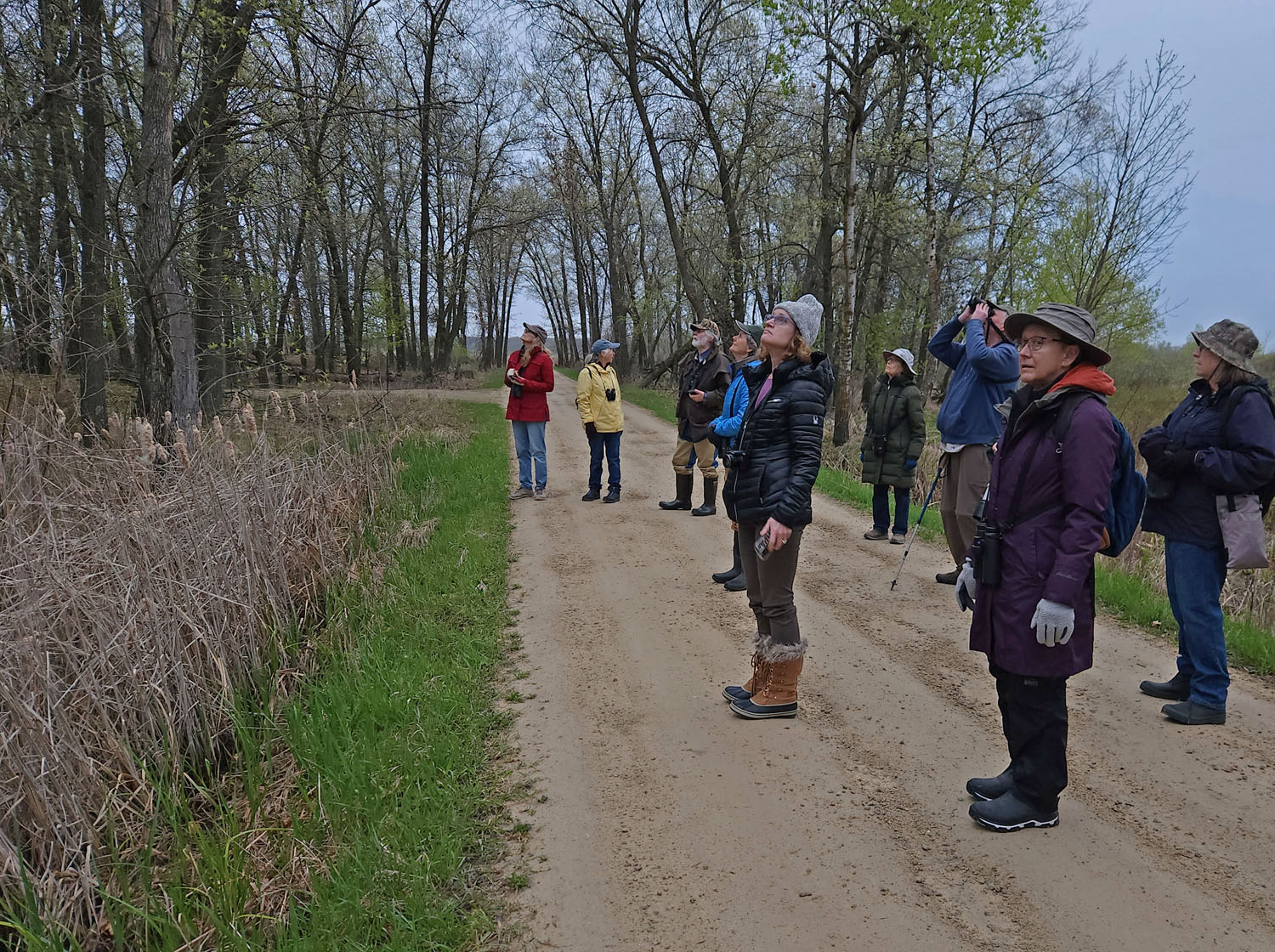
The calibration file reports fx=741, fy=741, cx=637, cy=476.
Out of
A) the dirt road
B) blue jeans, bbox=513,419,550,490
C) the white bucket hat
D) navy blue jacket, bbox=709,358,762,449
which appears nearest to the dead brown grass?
the dirt road

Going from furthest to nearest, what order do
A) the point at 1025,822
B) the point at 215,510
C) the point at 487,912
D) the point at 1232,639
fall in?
the point at 1232,639 → the point at 215,510 → the point at 1025,822 → the point at 487,912

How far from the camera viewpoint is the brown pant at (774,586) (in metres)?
3.72

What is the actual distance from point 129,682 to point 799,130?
21847 mm

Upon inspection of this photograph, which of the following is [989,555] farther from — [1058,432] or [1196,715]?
[1196,715]

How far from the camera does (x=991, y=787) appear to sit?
10.3 ft

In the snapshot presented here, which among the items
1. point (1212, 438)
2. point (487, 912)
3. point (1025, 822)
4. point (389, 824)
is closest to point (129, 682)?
point (389, 824)

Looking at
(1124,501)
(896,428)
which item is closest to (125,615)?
(1124,501)

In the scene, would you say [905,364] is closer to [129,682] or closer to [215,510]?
[215,510]

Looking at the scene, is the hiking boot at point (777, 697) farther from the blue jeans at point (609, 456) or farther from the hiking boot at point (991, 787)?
the blue jeans at point (609, 456)

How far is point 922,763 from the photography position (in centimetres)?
348

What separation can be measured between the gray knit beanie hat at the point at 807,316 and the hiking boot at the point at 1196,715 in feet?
8.79

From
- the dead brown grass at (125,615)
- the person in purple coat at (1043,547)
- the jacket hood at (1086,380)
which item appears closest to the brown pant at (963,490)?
the person in purple coat at (1043,547)

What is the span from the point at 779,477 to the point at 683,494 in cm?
493

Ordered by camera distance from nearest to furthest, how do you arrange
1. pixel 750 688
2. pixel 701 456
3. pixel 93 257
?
pixel 750 688 → pixel 701 456 → pixel 93 257
